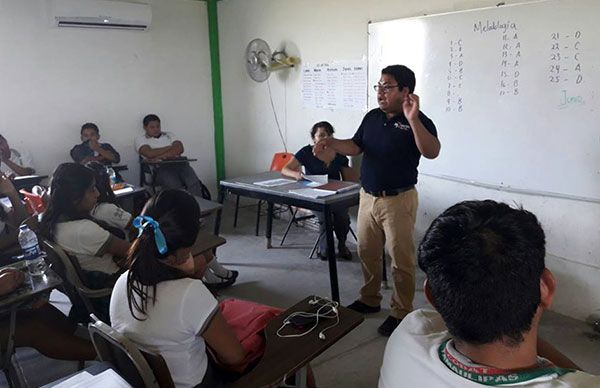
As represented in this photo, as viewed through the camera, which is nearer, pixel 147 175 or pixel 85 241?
pixel 85 241

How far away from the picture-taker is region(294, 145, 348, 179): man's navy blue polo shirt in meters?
3.61

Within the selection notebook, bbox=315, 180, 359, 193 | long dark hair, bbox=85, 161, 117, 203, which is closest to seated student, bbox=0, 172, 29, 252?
long dark hair, bbox=85, 161, 117, 203

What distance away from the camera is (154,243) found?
130 cm

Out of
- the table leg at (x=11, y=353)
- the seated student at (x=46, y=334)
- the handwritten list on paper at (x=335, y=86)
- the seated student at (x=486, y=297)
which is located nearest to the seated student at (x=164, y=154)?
the handwritten list on paper at (x=335, y=86)

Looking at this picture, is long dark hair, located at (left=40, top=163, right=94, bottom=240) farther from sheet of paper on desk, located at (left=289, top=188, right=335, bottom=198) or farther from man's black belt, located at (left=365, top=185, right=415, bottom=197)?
man's black belt, located at (left=365, top=185, right=415, bottom=197)

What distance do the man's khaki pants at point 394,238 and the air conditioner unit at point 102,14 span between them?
3504 millimetres

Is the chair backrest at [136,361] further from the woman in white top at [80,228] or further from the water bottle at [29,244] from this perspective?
the water bottle at [29,244]

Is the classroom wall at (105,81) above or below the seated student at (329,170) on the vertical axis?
above

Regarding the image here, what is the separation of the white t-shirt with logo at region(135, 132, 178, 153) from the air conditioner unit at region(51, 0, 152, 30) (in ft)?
3.84

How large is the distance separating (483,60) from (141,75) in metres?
3.75

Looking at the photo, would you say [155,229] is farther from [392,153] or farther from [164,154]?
[164,154]

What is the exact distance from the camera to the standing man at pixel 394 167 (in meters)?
2.38

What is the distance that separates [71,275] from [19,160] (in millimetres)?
2981

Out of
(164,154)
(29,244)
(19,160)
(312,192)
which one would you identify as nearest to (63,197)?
(29,244)
